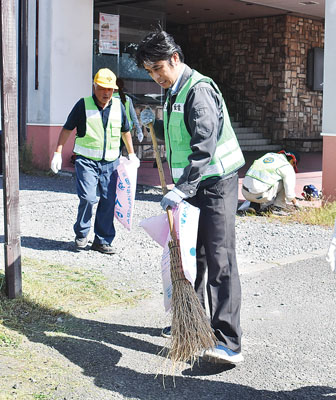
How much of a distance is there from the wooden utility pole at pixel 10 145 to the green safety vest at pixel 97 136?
60.3 inches

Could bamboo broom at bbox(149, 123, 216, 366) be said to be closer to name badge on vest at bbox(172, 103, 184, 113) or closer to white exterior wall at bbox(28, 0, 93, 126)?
name badge on vest at bbox(172, 103, 184, 113)

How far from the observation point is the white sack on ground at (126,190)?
6738 mm

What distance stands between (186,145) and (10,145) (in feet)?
5.44

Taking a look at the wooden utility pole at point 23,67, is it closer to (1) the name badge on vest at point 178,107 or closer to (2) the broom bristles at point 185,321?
(1) the name badge on vest at point 178,107

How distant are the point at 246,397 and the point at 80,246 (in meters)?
3.55

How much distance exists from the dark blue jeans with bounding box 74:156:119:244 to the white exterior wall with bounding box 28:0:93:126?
20.4 ft

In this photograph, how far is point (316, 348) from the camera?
179 inches

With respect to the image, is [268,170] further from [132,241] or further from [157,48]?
[157,48]

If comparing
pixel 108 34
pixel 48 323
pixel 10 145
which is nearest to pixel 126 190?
pixel 10 145

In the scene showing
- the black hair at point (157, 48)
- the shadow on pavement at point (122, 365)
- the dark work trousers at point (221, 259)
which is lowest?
the shadow on pavement at point (122, 365)

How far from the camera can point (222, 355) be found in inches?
162

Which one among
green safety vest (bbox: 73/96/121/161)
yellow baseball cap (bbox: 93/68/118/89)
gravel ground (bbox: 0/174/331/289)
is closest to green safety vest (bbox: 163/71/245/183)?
gravel ground (bbox: 0/174/331/289)

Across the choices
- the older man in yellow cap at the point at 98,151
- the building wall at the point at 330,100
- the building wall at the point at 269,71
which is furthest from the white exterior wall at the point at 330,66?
the building wall at the point at 269,71

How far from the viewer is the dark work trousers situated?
4172 millimetres
